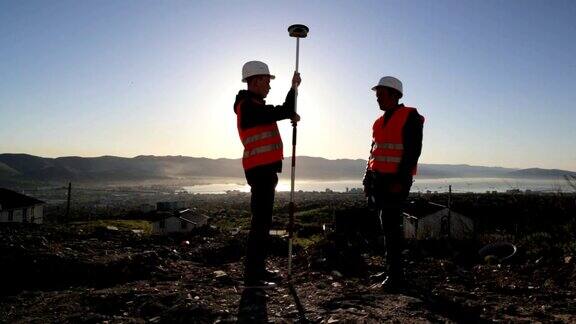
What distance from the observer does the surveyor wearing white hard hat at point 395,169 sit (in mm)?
4844

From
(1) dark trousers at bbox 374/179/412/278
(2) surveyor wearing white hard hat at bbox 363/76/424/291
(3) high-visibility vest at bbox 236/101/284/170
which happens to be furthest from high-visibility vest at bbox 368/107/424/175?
(3) high-visibility vest at bbox 236/101/284/170

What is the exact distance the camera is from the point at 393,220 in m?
4.93

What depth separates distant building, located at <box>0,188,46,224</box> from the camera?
1941 inches

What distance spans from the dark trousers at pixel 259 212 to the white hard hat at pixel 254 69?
1.23 metres

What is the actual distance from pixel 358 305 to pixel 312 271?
6.28 feet

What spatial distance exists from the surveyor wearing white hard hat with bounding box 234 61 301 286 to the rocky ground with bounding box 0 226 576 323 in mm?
526

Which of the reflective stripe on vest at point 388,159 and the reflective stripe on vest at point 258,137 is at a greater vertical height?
the reflective stripe on vest at point 258,137

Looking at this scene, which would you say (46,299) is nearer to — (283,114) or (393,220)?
(283,114)

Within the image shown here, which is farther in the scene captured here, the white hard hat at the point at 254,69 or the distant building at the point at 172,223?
the distant building at the point at 172,223

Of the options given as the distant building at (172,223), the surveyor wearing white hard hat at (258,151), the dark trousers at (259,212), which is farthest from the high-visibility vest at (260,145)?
the distant building at (172,223)

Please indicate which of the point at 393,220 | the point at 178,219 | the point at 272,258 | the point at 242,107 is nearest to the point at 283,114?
the point at 242,107

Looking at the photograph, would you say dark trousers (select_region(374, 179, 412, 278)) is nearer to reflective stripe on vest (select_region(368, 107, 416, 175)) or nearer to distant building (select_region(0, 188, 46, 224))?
reflective stripe on vest (select_region(368, 107, 416, 175))

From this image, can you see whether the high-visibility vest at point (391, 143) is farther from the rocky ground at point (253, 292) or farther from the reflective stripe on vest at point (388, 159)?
the rocky ground at point (253, 292)

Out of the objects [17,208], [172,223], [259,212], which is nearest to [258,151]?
[259,212]
